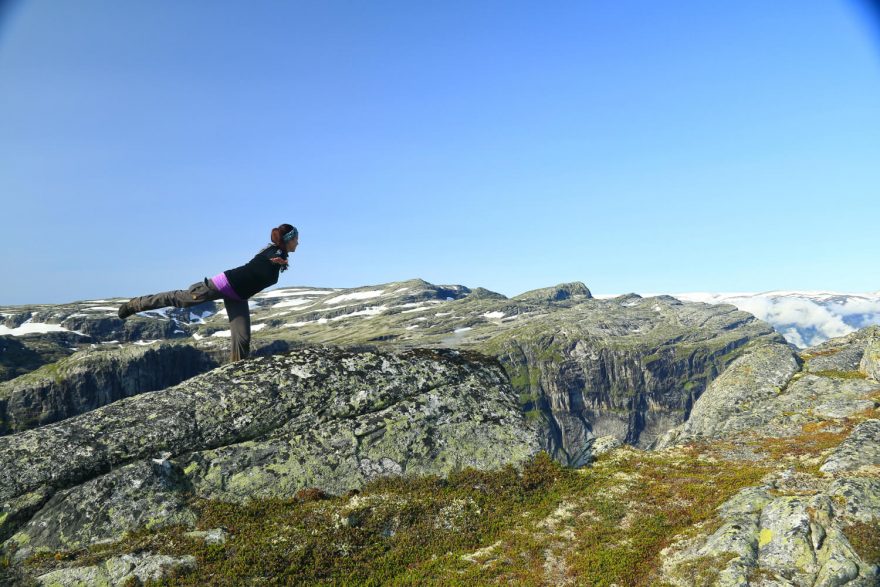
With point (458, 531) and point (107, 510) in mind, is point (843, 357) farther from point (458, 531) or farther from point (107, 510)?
point (107, 510)

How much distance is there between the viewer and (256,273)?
17.1 meters

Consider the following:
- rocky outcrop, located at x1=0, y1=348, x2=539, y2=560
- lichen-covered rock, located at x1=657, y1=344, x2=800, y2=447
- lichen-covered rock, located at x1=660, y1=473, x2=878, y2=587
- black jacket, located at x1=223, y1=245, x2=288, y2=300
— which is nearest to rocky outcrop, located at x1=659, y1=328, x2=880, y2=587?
lichen-covered rock, located at x1=660, y1=473, x2=878, y2=587

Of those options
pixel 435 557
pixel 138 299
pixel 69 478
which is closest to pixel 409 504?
pixel 435 557

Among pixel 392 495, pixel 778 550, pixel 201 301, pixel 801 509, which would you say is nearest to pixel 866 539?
→ pixel 801 509

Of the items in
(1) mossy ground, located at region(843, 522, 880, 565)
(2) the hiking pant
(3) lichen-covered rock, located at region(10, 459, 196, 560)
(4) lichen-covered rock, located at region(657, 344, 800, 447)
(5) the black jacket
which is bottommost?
(4) lichen-covered rock, located at region(657, 344, 800, 447)

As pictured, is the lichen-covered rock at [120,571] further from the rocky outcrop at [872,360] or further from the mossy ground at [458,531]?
the rocky outcrop at [872,360]

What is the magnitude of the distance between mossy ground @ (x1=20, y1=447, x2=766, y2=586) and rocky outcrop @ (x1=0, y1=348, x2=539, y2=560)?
0.76 meters

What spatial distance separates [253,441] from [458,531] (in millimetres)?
7314

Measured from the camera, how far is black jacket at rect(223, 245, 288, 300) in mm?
17047

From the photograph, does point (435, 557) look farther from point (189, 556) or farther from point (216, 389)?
point (216, 389)

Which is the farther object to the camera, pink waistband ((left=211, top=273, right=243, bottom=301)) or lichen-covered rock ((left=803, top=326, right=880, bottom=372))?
lichen-covered rock ((left=803, top=326, right=880, bottom=372))

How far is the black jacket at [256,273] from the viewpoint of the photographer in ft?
55.9

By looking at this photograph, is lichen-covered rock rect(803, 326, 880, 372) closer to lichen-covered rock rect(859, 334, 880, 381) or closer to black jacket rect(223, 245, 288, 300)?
lichen-covered rock rect(859, 334, 880, 381)

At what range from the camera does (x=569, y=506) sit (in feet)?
50.2
